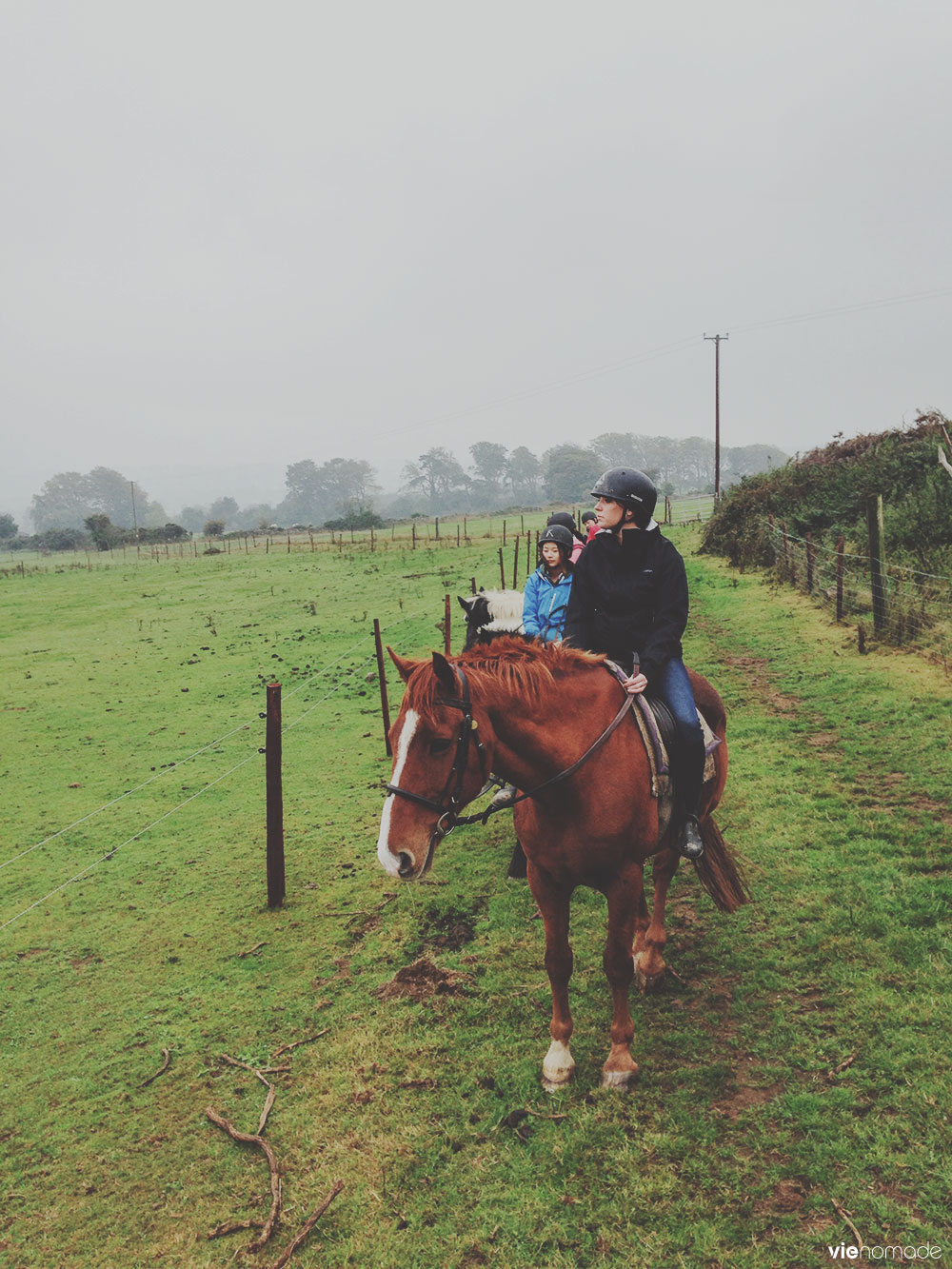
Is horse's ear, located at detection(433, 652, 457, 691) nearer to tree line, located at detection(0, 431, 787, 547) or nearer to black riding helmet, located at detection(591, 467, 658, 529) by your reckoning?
black riding helmet, located at detection(591, 467, 658, 529)

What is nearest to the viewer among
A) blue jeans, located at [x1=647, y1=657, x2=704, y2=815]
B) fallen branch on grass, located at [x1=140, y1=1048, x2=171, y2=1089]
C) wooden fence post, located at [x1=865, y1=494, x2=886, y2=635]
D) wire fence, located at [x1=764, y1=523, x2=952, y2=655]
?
blue jeans, located at [x1=647, y1=657, x2=704, y2=815]

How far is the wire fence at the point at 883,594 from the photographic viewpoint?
448 inches

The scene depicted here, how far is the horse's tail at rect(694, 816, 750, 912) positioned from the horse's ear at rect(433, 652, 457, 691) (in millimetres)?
2687

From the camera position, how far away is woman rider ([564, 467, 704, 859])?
4.07 meters

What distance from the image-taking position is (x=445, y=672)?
3.02 metres

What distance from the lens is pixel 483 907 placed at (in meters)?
6.07

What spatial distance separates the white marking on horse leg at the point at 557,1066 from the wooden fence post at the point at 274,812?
3.45 metres

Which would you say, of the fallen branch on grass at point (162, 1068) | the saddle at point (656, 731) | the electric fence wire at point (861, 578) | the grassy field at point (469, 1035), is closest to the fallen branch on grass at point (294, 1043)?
the grassy field at point (469, 1035)

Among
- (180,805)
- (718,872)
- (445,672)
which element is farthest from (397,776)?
(180,805)

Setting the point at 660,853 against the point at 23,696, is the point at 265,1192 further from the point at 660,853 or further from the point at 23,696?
the point at 23,696

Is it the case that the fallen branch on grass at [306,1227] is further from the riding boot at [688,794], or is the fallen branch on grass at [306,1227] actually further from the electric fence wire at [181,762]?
the electric fence wire at [181,762]

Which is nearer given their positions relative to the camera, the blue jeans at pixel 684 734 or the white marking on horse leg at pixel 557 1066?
the white marking on horse leg at pixel 557 1066

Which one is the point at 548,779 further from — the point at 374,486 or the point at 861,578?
the point at 374,486

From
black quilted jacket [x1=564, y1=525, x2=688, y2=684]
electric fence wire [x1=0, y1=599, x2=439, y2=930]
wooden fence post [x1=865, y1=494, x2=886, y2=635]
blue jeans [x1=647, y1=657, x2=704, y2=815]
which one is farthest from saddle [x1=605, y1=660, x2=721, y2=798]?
wooden fence post [x1=865, y1=494, x2=886, y2=635]
